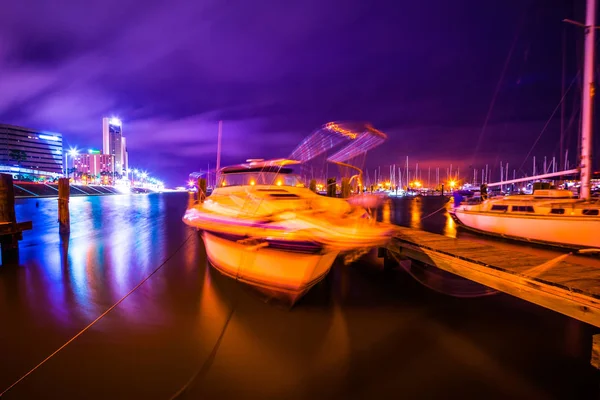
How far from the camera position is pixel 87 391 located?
152 inches

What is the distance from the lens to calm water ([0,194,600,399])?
409 cm

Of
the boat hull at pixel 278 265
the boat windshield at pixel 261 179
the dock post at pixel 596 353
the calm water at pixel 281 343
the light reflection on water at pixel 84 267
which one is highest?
the boat windshield at pixel 261 179

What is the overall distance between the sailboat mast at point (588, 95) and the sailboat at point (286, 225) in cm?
930

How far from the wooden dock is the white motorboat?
1.47 m

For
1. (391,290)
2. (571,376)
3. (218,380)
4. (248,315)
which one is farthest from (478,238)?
(218,380)

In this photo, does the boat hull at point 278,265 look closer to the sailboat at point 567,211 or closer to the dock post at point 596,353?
the dock post at point 596,353

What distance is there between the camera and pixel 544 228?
1209cm

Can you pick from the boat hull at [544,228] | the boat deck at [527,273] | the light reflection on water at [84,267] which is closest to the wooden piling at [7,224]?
the light reflection on water at [84,267]

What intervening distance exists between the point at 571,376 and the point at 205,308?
6.34 meters

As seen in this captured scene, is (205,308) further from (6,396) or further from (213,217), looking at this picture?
(6,396)

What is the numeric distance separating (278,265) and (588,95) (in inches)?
500

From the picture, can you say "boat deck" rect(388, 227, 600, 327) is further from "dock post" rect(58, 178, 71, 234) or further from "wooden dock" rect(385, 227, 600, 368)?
"dock post" rect(58, 178, 71, 234)

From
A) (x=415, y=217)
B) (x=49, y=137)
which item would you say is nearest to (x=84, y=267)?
(x=415, y=217)

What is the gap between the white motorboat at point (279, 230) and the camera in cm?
552
